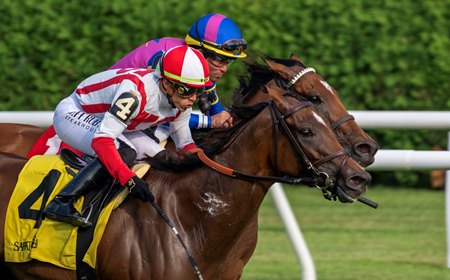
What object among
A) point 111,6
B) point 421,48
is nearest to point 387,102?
point 421,48

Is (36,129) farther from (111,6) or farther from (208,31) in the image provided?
(111,6)

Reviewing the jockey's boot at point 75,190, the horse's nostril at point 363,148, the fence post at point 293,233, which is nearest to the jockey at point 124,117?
the jockey's boot at point 75,190

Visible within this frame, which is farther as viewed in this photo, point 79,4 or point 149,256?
point 79,4

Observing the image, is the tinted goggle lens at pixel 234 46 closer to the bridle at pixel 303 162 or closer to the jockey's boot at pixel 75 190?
the bridle at pixel 303 162

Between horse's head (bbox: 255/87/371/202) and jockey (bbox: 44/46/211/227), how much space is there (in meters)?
0.44

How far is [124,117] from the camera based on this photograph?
5.20 m

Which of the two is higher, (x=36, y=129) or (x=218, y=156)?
(x=218, y=156)

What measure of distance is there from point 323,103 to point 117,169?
1075 millimetres

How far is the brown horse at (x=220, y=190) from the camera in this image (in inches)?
199

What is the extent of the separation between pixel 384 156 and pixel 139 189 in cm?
267

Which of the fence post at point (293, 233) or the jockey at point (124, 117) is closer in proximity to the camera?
the jockey at point (124, 117)

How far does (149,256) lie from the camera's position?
5.15 m

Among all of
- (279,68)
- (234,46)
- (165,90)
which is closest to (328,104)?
(279,68)

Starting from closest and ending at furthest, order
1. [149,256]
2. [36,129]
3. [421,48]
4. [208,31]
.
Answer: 1. [149,256]
2. [208,31]
3. [36,129]
4. [421,48]
